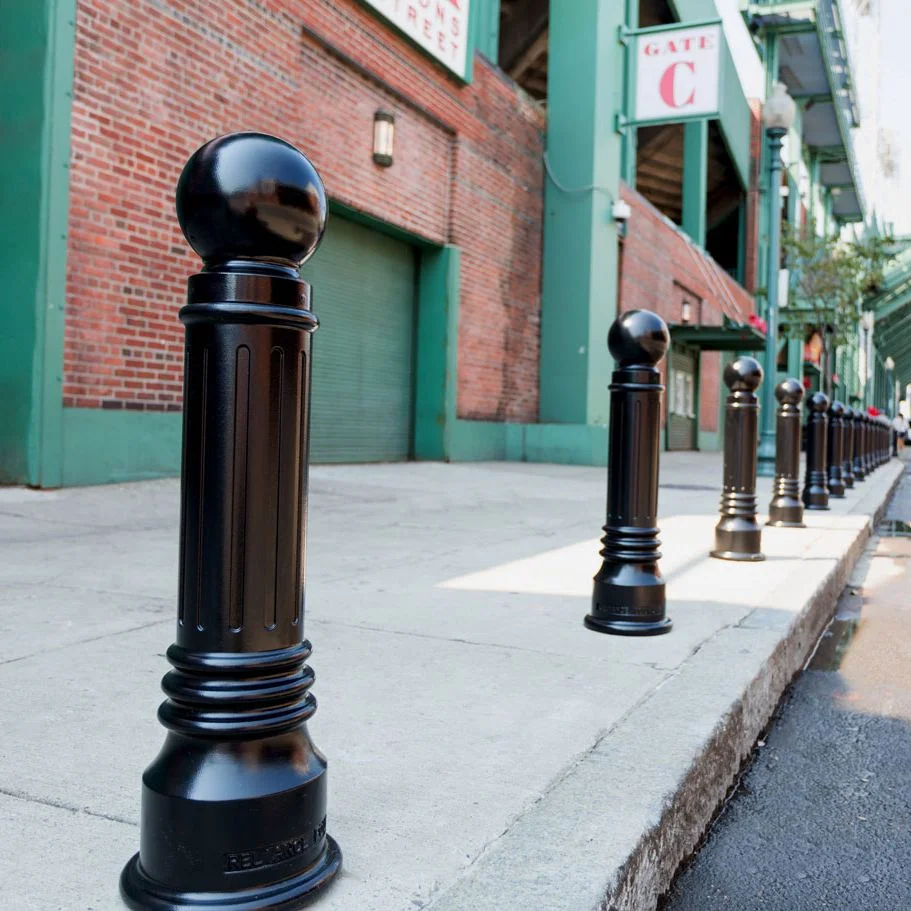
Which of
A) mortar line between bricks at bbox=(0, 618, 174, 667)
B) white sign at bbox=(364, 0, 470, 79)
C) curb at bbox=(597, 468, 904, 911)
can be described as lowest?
curb at bbox=(597, 468, 904, 911)

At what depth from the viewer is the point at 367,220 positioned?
1053 centimetres

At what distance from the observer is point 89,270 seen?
6703 mm

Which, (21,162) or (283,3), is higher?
(283,3)

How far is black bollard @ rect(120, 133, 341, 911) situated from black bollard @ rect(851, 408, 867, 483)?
13.3 metres

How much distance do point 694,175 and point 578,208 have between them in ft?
28.2

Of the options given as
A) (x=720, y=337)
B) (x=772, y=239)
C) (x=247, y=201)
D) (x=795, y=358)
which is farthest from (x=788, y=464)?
(x=795, y=358)

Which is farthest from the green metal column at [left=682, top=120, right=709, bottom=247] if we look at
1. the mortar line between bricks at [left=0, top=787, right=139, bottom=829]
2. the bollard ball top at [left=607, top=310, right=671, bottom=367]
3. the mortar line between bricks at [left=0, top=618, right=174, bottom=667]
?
the mortar line between bricks at [left=0, top=787, right=139, bottom=829]

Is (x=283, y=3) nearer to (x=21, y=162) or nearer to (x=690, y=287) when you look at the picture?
(x=21, y=162)

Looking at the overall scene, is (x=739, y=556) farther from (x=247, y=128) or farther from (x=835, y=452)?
(x=835, y=452)

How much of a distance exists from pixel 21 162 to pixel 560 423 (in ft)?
29.3

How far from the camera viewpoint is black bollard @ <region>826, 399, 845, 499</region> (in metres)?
9.89

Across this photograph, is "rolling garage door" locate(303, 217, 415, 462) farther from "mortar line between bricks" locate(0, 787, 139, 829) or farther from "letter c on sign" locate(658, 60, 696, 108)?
"mortar line between bricks" locate(0, 787, 139, 829)

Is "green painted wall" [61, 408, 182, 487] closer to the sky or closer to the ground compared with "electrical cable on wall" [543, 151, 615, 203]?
closer to the ground

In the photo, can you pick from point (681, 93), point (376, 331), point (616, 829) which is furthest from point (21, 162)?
point (681, 93)
